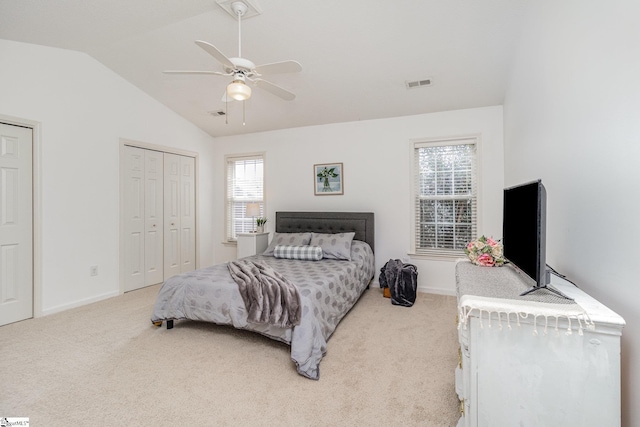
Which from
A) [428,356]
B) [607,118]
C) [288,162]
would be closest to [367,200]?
[288,162]

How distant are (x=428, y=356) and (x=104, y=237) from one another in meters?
3.98

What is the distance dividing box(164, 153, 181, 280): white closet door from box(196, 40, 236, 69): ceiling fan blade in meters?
2.98

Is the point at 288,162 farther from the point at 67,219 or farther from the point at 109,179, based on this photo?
the point at 67,219

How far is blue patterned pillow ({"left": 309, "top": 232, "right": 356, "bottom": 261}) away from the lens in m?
3.88

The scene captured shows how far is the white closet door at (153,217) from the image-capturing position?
4.52 metres

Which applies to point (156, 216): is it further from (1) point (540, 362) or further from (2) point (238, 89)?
(1) point (540, 362)

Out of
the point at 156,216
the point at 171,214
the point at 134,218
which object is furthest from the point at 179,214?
the point at 134,218

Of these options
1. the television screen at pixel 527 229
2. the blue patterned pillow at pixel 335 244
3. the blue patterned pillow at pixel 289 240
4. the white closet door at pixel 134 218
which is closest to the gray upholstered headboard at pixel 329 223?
the blue patterned pillow at pixel 335 244

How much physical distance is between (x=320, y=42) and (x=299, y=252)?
2323 millimetres

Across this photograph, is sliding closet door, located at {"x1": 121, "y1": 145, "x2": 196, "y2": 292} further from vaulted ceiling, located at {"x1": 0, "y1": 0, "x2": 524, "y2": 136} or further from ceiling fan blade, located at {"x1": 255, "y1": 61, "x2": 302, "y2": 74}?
ceiling fan blade, located at {"x1": 255, "y1": 61, "x2": 302, "y2": 74}

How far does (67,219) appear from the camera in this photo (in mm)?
3613

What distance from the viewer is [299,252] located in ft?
12.8

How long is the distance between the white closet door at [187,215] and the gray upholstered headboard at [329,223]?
4.90ft

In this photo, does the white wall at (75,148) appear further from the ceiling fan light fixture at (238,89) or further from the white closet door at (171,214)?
the ceiling fan light fixture at (238,89)
